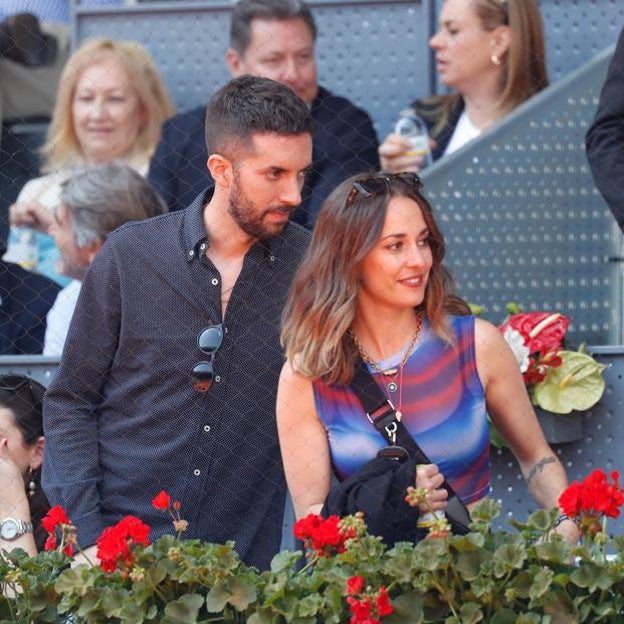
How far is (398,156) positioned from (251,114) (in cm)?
154

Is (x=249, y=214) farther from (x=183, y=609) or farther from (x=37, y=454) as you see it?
(x=183, y=609)

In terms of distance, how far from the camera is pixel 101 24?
19.4ft

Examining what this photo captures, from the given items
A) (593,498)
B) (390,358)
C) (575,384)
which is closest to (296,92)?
(575,384)

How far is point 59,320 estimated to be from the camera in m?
4.71

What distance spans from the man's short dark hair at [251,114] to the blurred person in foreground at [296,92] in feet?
3.51

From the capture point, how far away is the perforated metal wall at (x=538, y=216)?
466cm

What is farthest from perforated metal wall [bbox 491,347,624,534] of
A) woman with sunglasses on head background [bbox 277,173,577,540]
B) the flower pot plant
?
the flower pot plant

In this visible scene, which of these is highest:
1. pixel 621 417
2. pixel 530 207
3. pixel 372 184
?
pixel 372 184

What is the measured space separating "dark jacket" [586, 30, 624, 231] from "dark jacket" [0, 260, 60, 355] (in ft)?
5.72

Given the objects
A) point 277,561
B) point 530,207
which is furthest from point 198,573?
point 530,207

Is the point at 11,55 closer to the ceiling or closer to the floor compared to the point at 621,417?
closer to the ceiling

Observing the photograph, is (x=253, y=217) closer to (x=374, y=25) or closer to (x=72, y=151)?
(x=72, y=151)

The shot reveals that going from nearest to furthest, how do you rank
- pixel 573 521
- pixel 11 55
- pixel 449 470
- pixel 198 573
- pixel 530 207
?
pixel 198 573 < pixel 573 521 < pixel 449 470 < pixel 530 207 < pixel 11 55

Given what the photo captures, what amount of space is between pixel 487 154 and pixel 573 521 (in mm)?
1840
